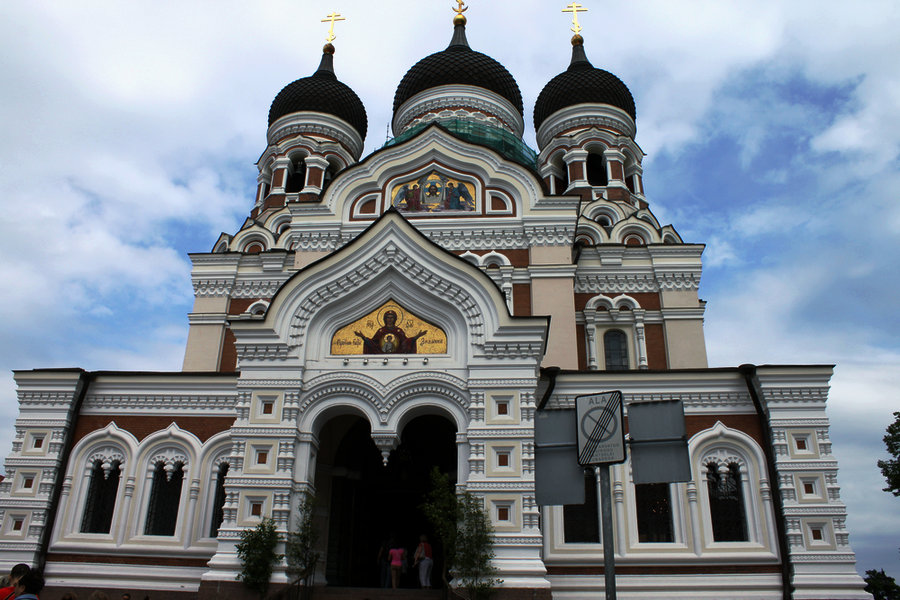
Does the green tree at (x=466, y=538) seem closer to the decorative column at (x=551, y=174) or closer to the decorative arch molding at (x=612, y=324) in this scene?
the decorative arch molding at (x=612, y=324)

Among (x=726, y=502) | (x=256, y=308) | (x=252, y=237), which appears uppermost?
(x=252, y=237)

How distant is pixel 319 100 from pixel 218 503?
18.2 meters

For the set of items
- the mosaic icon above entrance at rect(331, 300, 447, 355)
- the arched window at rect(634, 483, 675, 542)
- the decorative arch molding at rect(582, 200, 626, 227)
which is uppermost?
the decorative arch molding at rect(582, 200, 626, 227)

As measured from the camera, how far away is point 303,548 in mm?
10562

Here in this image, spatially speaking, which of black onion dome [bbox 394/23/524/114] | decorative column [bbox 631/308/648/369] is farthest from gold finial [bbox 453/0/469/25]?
decorative column [bbox 631/308/648/369]

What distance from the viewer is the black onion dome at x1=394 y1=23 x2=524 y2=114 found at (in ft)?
81.7

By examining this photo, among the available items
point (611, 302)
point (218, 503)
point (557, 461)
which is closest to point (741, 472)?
point (557, 461)

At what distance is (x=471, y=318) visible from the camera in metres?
11.6

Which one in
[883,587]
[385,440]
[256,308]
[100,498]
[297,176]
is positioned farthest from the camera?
[297,176]

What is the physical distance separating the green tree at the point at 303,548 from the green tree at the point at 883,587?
43.7 ft

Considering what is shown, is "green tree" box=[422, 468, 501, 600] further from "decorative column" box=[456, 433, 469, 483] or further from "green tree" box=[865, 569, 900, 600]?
"green tree" box=[865, 569, 900, 600]

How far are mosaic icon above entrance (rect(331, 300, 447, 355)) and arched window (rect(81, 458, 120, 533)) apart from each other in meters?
4.75

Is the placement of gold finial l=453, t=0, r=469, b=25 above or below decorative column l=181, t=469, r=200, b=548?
above

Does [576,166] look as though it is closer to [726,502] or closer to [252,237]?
[252,237]
